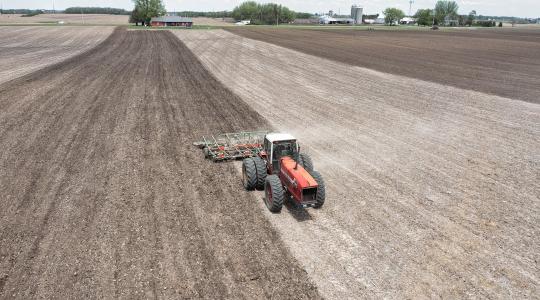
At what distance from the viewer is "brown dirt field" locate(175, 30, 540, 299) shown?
782 centimetres

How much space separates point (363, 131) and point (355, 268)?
389 inches

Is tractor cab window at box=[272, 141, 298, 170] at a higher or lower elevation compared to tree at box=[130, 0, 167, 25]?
lower

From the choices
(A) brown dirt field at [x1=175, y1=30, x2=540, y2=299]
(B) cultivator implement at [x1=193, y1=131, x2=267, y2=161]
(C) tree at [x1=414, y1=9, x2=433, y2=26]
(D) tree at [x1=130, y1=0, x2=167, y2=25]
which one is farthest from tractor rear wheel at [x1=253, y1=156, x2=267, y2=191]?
(C) tree at [x1=414, y1=9, x2=433, y2=26]

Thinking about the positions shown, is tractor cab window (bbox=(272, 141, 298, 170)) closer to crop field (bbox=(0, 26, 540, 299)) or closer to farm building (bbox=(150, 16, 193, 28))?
crop field (bbox=(0, 26, 540, 299))

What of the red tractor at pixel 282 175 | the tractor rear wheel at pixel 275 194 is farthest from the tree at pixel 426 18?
the tractor rear wheel at pixel 275 194

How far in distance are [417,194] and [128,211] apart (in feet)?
27.6

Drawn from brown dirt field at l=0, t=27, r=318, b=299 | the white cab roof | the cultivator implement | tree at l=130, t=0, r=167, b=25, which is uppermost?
tree at l=130, t=0, r=167, b=25

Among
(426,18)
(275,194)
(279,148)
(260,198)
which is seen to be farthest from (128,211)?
(426,18)

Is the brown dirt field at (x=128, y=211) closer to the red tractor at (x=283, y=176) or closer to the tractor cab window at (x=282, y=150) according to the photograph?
the red tractor at (x=283, y=176)

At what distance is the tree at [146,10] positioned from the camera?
11244 centimetres

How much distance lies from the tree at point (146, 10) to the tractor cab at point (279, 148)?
379ft

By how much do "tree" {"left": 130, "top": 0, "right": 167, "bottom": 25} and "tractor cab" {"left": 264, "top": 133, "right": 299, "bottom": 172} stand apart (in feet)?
379

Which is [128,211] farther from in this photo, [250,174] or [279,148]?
[279,148]

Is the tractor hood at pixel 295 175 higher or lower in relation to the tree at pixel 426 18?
lower
